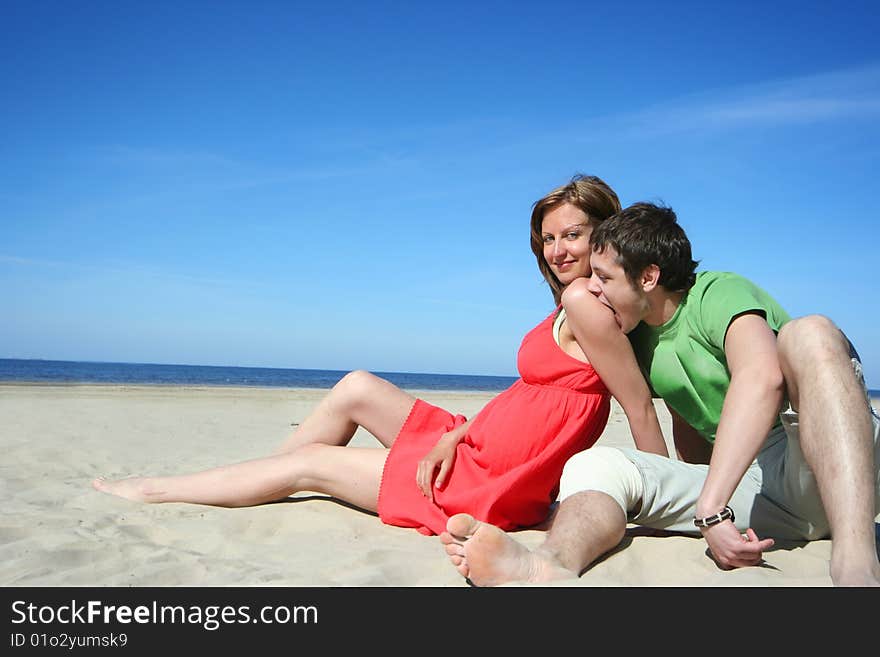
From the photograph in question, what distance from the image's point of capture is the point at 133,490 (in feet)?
11.6

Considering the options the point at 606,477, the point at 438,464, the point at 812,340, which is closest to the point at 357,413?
the point at 438,464

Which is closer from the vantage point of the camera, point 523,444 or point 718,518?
point 718,518

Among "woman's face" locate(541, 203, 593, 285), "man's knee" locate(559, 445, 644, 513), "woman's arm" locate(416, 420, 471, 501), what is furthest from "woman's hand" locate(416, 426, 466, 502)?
"woman's face" locate(541, 203, 593, 285)

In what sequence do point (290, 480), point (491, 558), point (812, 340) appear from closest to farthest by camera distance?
point (491, 558)
point (812, 340)
point (290, 480)

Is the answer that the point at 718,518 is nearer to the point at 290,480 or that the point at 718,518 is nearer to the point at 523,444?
the point at 523,444

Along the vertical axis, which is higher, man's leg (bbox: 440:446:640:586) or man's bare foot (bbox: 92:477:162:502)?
man's leg (bbox: 440:446:640:586)

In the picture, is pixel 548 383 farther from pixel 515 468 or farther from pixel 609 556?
pixel 609 556

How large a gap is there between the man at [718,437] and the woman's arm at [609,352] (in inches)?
1.8

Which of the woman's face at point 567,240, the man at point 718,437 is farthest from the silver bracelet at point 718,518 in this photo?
the woman's face at point 567,240

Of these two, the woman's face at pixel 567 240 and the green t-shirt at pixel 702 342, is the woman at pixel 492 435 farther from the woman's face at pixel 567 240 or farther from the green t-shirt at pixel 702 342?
the green t-shirt at pixel 702 342

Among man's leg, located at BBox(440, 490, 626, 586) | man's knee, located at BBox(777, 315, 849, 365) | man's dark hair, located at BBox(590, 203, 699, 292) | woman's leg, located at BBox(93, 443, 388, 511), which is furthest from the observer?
woman's leg, located at BBox(93, 443, 388, 511)

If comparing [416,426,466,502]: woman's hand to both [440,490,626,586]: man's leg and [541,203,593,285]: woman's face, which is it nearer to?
[440,490,626,586]: man's leg

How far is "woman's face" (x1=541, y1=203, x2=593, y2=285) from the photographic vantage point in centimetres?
324

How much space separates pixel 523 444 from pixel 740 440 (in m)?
0.92
